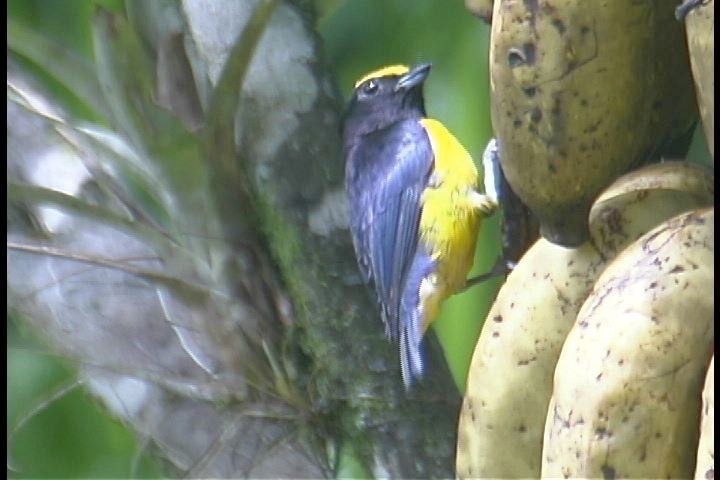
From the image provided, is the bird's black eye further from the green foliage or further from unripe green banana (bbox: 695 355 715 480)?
unripe green banana (bbox: 695 355 715 480)

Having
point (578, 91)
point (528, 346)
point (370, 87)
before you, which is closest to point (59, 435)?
point (370, 87)

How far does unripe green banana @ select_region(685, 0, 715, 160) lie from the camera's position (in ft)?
1.96

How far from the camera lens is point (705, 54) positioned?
0.60 meters

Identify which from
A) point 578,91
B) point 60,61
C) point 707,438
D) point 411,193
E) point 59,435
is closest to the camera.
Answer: point 707,438

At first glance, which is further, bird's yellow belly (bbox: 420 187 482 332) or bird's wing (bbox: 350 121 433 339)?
bird's yellow belly (bbox: 420 187 482 332)

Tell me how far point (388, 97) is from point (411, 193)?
178 millimetres

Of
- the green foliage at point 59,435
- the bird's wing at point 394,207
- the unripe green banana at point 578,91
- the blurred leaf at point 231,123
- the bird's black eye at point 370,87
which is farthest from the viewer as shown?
the bird's black eye at point 370,87

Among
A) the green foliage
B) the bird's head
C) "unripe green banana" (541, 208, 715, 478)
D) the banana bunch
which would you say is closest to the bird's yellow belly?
the bird's head

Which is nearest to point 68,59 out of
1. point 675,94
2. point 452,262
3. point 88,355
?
point 88,355

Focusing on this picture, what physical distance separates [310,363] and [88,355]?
240mm

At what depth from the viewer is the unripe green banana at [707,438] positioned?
1.86ft

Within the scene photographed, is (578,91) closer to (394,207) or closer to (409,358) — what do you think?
(409,358)

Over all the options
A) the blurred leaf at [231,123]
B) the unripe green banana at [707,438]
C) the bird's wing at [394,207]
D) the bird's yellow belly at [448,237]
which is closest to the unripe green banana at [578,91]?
the unripe green banana at [707,438]

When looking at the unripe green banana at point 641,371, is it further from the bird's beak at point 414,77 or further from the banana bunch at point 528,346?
the bird's beak at point 414,77
